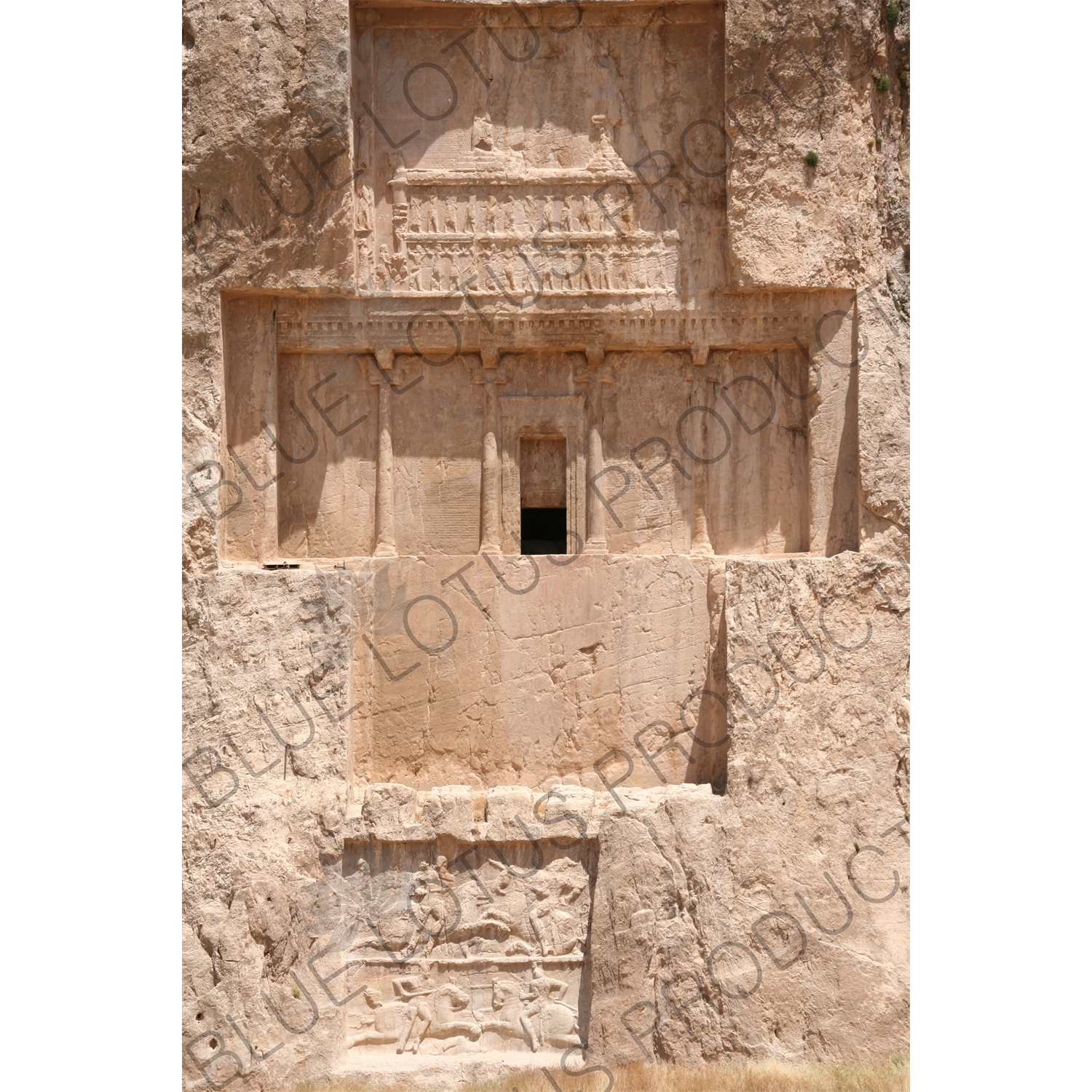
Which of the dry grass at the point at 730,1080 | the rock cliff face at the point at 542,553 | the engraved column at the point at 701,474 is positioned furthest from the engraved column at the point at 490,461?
the dry grass at the point at 730,1080

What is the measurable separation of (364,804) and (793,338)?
13.1 feet

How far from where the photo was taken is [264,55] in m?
8.05

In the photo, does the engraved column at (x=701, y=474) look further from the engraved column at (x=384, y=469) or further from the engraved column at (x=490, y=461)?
the engraved column at (x=384, y=469)

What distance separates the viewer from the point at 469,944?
313 inches

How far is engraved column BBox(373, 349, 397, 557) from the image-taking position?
836 centimetres

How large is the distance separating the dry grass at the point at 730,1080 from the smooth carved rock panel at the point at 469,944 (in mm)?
221

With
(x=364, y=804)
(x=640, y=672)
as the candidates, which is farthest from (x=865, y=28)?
(x=364, y=804)

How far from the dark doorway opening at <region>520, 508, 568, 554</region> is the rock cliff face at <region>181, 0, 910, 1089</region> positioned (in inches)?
8.4

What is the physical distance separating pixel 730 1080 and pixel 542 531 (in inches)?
143

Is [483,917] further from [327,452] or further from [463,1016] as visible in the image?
[327,452]

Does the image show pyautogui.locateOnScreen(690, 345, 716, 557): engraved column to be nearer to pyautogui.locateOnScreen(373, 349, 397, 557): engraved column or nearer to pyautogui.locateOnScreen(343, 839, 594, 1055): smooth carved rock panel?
pyautogui.locateOnScreen(373, 349, 397, 557): engraved column

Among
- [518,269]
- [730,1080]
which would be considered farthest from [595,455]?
[730,1080]

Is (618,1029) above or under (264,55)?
under
